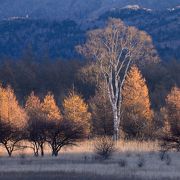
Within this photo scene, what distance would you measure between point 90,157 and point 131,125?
57.4 feet

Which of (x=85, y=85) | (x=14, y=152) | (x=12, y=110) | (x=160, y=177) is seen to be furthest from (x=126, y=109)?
(x=85, y=85)

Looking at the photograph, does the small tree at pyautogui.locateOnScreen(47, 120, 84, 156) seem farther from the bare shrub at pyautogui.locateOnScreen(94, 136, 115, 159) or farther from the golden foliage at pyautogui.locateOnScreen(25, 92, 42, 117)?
the golden foliage at pyautogui.locateOnScreen(25, 92, 42, 117)

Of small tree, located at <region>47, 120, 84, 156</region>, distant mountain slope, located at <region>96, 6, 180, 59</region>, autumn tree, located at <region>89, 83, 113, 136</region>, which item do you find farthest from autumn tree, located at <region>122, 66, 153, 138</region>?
distant mountain slope, located at <region>96, 6, 180, 59</region>

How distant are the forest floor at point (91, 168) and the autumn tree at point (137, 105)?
12.2 meters

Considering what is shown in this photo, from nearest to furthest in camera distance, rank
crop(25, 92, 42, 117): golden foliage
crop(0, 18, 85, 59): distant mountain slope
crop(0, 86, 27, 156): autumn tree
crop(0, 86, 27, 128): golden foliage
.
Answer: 1. crop(0, 86, 27, 156): autumn tree
2. crop(0, 86, 27, 128): golden foliage
3. crop(25, 92, 42, 117): golden foliage
4. crop(0, 18, 85, 59): distant mountain slope

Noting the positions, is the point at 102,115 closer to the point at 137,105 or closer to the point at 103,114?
the point at 103,114

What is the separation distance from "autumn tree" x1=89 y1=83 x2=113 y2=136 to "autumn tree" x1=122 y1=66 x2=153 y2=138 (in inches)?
111

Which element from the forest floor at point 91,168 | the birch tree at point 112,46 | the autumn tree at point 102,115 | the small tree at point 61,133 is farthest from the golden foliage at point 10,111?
the autumn tree at point 102,115

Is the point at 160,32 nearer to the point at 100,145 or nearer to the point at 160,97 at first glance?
the point at 160,97

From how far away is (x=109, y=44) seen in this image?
166 ft

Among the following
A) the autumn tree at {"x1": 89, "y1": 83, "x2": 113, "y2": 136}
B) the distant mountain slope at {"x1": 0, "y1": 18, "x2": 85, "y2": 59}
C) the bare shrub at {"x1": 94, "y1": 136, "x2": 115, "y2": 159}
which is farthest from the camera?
the distant mountain slope at {"x1": 0, "y1": 18, "x2": 85, "y2": 59}

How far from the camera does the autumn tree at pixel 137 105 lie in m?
49.8

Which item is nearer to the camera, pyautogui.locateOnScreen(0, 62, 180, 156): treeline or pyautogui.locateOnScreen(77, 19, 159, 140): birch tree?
pyautogui.locateOnScreen(0, 62, 180, 156): treeline

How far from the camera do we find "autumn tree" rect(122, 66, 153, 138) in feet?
163
